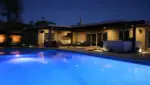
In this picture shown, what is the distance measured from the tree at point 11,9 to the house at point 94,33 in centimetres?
382

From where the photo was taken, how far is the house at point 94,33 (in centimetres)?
1777

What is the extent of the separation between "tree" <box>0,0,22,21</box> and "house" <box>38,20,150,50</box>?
3.82m

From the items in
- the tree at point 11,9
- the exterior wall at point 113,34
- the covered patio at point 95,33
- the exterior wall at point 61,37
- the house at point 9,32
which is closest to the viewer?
the covered patio at point 95,33

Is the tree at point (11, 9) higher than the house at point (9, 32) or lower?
higher

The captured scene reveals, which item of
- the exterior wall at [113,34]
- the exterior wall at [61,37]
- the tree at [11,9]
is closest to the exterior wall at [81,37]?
the exterior wall at [61,37]

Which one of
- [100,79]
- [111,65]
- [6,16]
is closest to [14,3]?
[6,16]

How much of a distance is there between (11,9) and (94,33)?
414 inches

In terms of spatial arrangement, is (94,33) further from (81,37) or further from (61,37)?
(61,37)

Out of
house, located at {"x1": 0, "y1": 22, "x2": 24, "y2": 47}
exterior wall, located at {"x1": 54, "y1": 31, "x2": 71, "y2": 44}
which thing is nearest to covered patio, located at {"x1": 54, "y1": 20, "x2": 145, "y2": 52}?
exterior wall, located at {"x1": 54, "y1": 31, "x2": 71, "y2": 44}

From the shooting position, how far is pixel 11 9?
24156mm

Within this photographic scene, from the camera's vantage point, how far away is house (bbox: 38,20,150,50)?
17766 millimetres

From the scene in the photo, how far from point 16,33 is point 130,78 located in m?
22.9

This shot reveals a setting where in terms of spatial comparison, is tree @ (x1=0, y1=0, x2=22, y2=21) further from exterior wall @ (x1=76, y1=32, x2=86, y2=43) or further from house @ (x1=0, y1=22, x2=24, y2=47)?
exterior wall @ (x1=76, y1=32, x2=86, y2=43)

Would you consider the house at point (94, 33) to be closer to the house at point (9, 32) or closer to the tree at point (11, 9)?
the house at point (9, 32)
